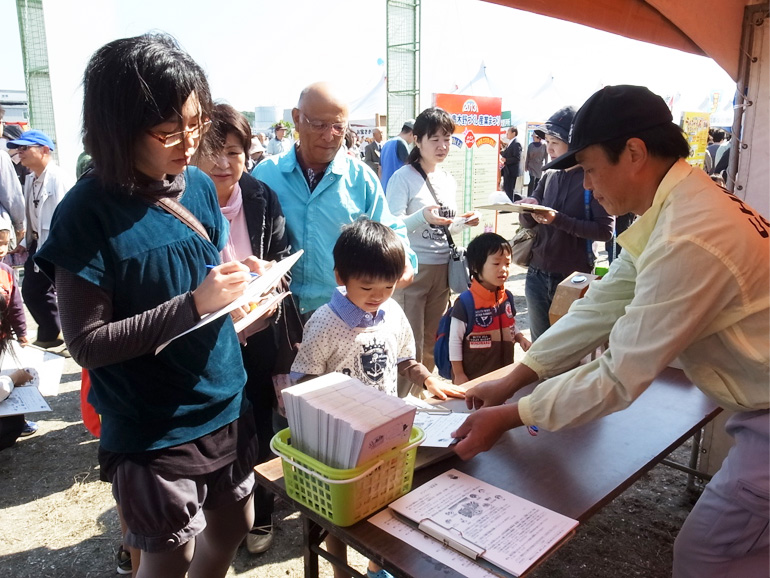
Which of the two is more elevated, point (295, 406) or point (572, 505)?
point (295, 406)

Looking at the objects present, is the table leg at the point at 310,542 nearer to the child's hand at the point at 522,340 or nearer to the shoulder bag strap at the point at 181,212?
the shoulder bag strap at the point at 181,212

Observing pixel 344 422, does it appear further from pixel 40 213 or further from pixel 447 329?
pixel 40 213

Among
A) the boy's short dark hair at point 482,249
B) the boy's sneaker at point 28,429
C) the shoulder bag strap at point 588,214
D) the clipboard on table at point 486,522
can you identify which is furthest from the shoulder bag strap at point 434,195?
the boy's sneaker at point 28,429

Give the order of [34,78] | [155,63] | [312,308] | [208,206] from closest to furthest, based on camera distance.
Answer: [155,63] < [208,206] < [312,308] < [34,78]

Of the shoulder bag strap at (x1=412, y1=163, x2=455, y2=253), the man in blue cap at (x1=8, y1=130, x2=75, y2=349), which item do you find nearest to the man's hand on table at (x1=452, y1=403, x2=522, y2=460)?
the shoulder bag strap at (x1=412, y1=163, x2=455, y2=253)

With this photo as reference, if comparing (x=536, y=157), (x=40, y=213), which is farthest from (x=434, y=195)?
(x=536, y=157)

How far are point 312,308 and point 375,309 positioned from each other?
0.39 m

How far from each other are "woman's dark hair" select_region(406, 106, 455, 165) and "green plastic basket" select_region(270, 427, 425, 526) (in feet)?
8.61

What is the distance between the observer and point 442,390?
1944mm

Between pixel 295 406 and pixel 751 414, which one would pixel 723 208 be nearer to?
pixel 751 414

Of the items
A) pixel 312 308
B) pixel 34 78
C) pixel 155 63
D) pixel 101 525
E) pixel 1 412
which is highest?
pixel 34 78

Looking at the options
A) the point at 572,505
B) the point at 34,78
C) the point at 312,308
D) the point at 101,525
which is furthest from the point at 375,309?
the point at 34,78

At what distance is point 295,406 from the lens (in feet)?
4.12

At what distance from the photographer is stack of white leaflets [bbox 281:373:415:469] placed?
45.2 inches
